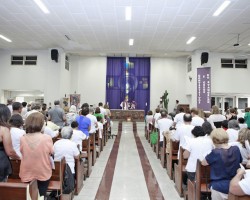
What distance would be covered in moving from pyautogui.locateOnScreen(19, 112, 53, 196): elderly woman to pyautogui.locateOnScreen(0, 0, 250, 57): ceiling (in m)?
5.49

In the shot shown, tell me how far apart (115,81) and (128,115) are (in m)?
3.05

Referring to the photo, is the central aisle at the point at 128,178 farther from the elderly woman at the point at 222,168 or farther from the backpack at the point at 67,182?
the elderly woman at the point at 222,168

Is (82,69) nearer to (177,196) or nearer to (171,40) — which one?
(171,40)

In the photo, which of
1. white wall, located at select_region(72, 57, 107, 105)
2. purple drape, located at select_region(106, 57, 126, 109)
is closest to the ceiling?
white wall, located at select_region(72, 57, 107, 105)

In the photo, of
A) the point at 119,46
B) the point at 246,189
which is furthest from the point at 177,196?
the point at 119,46

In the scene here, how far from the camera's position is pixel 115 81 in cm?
1727

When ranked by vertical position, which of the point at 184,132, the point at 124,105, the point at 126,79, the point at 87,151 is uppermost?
the point at 126,79

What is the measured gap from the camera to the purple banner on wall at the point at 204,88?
1258cm

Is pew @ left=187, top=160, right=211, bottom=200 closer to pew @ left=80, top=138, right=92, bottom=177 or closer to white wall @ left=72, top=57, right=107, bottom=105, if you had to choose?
pew @ left=80, top=138, right=92, bottom=177

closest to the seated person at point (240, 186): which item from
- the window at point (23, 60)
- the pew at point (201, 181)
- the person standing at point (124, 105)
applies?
the pew at point (201, 181)

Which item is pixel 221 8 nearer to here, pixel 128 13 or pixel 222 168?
pixel 128 13

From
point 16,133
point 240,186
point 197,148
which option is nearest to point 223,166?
point 240,186

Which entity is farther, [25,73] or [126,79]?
[126,79]

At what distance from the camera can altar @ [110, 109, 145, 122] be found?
50.1 ft
